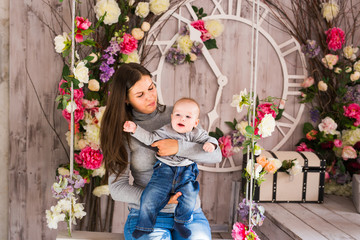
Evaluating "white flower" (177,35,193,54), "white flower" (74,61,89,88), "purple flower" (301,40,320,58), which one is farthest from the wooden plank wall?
"white flower" (74,61,89,88)

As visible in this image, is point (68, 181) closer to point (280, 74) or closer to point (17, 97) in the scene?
point (17, 97)

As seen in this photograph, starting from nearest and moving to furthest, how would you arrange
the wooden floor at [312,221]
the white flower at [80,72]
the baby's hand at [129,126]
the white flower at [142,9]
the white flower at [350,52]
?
the baby's hand at [129,126] < the white flower at [80,72] < the wooden floor at [312,221] < the white flower at [142,9] < the white flower at [350,52]

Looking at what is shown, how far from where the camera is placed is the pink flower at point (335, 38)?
2.75 meters

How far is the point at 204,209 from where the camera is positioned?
9.57 feet

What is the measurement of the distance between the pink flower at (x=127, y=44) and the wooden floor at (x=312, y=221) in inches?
53.1

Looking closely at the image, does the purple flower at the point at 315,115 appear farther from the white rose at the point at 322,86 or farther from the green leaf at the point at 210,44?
the green leaf at the point at 210,44

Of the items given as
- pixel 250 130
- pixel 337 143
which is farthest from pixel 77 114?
pixel 337 143

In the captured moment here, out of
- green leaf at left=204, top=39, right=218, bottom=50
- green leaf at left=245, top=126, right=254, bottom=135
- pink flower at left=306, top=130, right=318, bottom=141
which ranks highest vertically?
green leaf at left=204, top=39, right=218, bottom=50

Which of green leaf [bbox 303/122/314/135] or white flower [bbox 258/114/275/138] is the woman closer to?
white flower [bbox 258/114/275/138]

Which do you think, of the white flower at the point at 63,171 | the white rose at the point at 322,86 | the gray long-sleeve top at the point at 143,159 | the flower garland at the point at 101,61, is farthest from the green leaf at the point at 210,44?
the white flower at the point at 63,171

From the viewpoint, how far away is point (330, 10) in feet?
9.14

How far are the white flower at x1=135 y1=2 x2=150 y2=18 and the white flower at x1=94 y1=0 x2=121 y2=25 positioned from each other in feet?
0.48

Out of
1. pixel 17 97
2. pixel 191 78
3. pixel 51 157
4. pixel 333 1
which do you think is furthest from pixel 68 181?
pixel 333 1

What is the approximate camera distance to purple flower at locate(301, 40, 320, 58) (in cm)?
279
